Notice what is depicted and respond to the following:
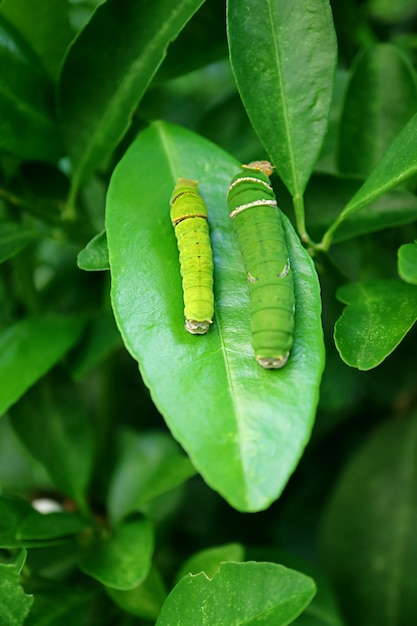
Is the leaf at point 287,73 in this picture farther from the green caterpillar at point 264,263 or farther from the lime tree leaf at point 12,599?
the lime tree leaf at point 12,599

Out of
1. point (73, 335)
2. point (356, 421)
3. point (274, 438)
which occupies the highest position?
point (274, 438)

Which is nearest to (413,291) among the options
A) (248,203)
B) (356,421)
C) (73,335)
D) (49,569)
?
(248,203)

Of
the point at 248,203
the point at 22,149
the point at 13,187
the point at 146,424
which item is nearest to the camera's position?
the point at 248,203

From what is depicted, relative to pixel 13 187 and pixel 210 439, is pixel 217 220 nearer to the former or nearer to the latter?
pixel 210 439

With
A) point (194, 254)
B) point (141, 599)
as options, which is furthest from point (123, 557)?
point (194, 254)

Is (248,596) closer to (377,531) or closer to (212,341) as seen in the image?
(212,341)

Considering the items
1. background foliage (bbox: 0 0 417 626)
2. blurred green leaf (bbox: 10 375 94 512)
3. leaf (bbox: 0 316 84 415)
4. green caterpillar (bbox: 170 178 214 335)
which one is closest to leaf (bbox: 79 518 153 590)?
background foliage (bbox: 0 0 417 626)

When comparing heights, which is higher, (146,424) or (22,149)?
(22,149)
